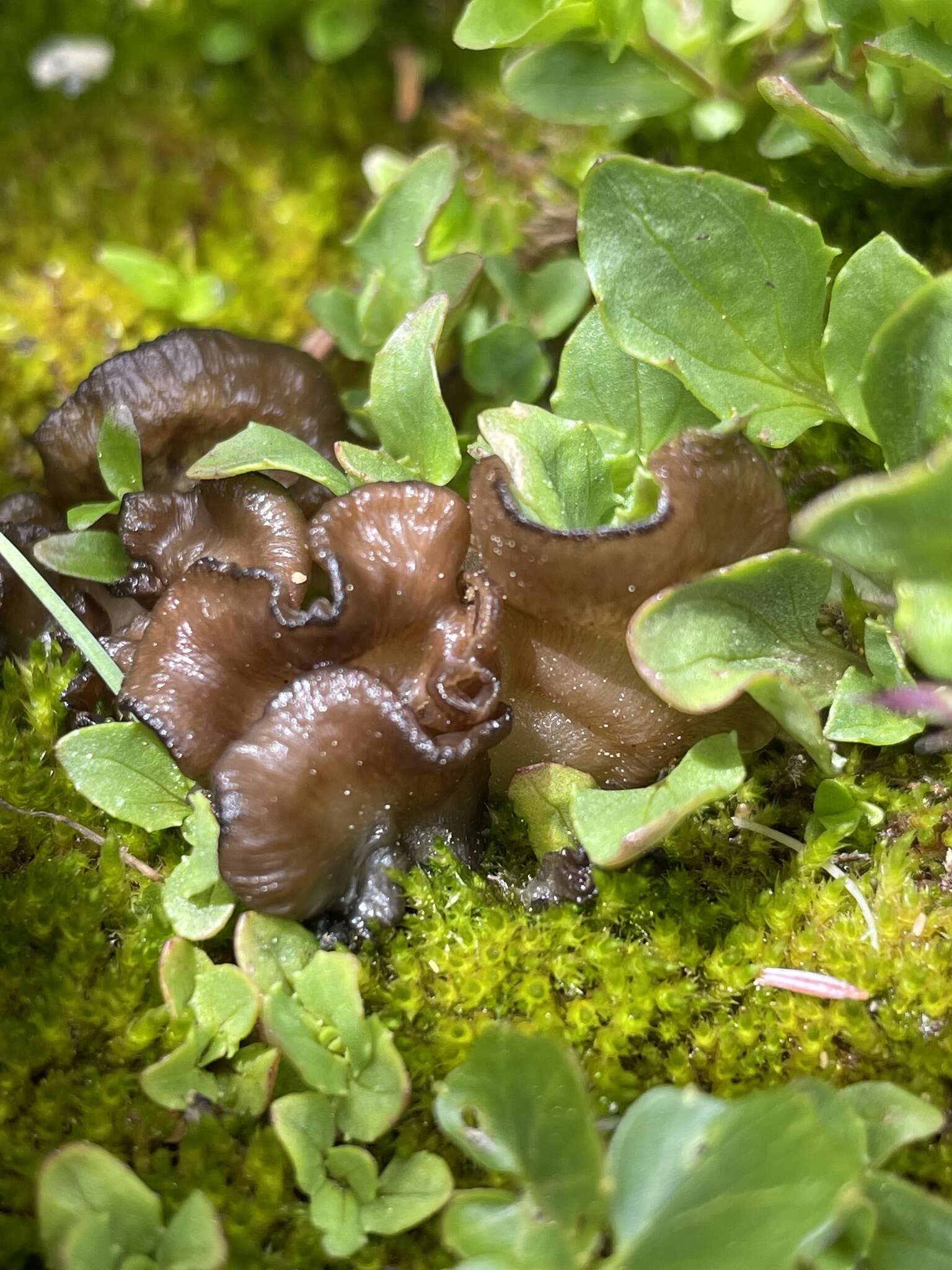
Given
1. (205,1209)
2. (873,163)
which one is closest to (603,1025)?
(205,1209)

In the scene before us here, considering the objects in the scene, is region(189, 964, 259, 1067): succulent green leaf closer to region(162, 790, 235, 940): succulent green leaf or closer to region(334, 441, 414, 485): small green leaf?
region(162, 790, 235, 940): succulent green leaf

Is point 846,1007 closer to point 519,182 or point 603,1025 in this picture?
point 603,1025

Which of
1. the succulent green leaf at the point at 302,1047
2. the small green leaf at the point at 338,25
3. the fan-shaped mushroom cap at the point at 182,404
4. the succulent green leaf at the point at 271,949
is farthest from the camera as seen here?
the small green leaf at the point at 338,25

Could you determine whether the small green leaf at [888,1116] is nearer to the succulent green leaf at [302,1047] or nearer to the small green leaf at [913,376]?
the succulent green leaf at [302,1047]

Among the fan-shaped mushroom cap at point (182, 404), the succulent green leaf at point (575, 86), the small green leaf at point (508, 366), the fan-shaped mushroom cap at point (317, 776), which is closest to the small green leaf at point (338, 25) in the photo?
the succulent green leaf at point (575, 86)

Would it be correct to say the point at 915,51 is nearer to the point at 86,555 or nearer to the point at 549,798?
the point at 549,798

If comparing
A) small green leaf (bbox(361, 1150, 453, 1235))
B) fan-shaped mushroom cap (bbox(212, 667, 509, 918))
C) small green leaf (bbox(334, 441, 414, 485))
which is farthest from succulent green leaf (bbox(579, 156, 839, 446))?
small green leaf (bbox(361, 1150, 453, 1235))

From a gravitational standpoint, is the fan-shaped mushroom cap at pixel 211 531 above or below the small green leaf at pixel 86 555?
below
